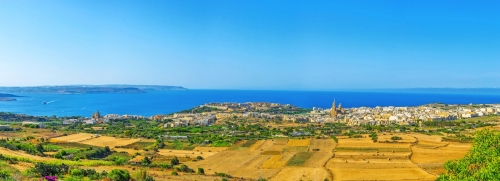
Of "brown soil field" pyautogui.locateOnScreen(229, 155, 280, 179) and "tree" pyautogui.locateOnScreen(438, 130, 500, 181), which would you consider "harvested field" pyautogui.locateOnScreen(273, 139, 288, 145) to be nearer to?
"brown soil field" pyautogui.locateOnScreen(229, 155, 280, 179)

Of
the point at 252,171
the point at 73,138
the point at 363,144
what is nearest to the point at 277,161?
the point at 252,171

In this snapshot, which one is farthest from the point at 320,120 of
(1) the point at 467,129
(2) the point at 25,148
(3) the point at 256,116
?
(2) the point at 25,148

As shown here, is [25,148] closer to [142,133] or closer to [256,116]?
[142,133]

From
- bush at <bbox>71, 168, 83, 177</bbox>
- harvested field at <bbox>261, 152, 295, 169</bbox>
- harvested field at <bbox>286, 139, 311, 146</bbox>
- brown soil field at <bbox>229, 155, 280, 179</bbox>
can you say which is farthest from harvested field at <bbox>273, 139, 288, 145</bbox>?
bush at <bbox>71, 168, 83, 177</bbox>

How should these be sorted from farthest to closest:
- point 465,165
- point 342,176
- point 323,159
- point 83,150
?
point 83,150, point 323,159, point 342,176, point 465,165

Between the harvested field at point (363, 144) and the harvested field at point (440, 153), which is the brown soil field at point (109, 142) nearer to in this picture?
the harvested field at point (363, 144)

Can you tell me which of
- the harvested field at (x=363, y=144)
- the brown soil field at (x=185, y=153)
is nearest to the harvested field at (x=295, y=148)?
the harvested field at (x=363, y=144)

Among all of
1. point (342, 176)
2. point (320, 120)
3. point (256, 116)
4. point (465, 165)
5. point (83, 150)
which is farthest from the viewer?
point (256, 116)
